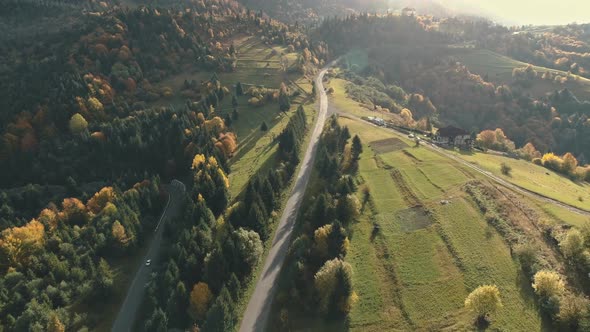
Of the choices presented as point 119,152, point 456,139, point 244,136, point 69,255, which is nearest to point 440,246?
point 456,139

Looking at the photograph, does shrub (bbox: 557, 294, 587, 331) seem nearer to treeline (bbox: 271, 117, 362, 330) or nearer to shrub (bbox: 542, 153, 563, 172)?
treeline (bbox: 271, 117, 362, 330)

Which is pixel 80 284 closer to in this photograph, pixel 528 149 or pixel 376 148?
pixel 376 148

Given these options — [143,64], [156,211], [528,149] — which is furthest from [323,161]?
[143,64]

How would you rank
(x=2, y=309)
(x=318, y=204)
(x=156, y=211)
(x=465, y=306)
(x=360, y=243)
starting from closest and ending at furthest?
(x=465, y=306) < (x=2, y=309) < (x=360, y=243) < (x=318, y=204) < (x=156, y=211)

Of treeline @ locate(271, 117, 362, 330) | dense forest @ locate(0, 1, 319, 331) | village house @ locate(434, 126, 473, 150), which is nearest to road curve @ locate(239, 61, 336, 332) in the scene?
treeline @ locate(271, 117, 362, 330)

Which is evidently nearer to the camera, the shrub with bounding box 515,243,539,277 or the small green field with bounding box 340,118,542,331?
the small green field with bounding box 340,118,542,331

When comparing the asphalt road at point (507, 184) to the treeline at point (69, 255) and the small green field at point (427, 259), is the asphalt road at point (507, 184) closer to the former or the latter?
the small green field at point (427, 259)
